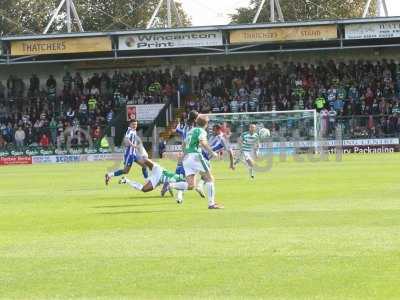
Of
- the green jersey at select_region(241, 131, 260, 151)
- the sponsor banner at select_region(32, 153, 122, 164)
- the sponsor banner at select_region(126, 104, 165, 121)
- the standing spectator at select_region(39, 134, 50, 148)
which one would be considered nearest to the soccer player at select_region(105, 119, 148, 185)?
the green jersey at select_region(241, 131, 260, 151)

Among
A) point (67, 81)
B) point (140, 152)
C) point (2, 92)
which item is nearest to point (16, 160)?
point (67, 81)

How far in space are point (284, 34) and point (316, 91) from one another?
3.76m

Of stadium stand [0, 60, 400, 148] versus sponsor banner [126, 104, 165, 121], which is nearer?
stadium stand [0, 60, 400, 148]

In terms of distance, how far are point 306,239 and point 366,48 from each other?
43.5 m

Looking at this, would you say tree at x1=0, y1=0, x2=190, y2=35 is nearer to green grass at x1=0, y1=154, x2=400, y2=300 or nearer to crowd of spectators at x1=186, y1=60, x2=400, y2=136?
crowd of spectators at x1=186, y1=60, x2=400, y2=136

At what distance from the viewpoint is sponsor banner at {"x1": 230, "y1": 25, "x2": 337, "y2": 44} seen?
166 feet

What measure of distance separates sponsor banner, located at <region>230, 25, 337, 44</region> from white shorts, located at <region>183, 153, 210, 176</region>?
3354 centimetres

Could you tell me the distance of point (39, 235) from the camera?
14.0 meters

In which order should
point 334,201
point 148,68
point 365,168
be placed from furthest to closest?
point 148,68, point 365,168, point 334,201

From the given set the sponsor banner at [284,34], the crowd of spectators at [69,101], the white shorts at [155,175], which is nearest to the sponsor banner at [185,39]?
the sponsor banner at [284,34]

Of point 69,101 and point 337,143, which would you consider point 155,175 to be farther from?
point 69,101

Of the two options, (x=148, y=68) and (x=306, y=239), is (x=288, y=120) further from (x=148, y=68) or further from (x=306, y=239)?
(x=306, y=239)

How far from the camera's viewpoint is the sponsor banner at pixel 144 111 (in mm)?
51938

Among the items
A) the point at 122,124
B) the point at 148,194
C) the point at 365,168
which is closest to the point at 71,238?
the point at 148,194
